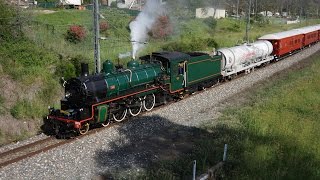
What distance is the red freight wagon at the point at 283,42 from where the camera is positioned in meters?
34.6

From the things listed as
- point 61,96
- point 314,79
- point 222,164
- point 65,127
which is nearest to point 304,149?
point 222,164

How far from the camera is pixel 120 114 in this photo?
1661 centimetres

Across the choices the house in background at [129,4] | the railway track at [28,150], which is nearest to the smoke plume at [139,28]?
the railway track at [28,150]

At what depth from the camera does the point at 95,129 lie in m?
15.5

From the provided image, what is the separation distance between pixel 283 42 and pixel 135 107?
23332 mm

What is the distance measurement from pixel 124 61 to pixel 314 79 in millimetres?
12995

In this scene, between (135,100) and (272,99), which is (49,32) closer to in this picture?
(135,100)

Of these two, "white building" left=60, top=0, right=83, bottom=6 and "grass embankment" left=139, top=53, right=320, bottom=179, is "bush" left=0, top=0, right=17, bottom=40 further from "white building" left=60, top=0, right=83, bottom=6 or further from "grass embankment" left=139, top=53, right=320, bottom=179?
"white building" left=60, top=0, right=83, bottom=6

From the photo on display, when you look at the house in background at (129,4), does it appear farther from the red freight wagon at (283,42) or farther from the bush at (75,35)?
the bush at (75,35)

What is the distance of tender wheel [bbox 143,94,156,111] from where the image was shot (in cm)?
1799

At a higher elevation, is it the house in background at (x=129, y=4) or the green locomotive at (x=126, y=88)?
the house in background at (x=129, y=4)

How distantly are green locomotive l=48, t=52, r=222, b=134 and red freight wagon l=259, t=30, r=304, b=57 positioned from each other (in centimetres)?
1448

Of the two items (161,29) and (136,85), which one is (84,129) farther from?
(161,29)

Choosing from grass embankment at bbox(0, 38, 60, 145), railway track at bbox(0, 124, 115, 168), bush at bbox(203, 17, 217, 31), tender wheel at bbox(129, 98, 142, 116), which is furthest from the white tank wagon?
bush at bbox(203, 17, 217, 31)
